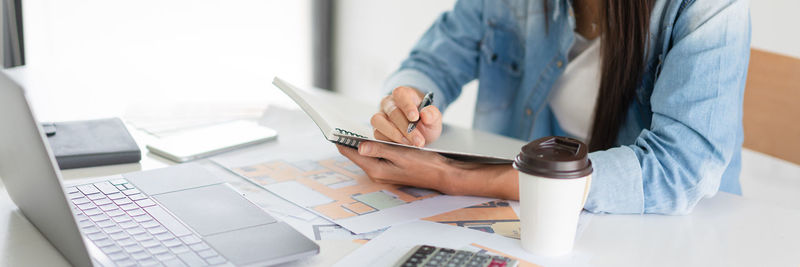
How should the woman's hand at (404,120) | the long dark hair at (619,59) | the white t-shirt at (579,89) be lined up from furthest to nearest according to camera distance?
A: the white t-shirt at (579,89) < the long dark hair at (619,59) < the woman's hand at (404,120)

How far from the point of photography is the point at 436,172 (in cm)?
89

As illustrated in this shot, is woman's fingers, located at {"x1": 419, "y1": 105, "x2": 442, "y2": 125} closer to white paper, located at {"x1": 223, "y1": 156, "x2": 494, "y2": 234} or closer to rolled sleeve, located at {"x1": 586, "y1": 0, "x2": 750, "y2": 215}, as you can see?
white paper, located at {"x1": 223, "y1": 156, "x2": 494, "y2": 234}

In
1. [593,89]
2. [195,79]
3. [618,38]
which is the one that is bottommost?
[195,79]

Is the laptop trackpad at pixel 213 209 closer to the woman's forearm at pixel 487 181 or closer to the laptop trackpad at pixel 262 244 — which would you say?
the laptop trackpad at pixel 262 244

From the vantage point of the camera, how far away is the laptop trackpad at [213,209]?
2.34ft

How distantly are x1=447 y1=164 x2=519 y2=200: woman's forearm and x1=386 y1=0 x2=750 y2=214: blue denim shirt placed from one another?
0.33ft

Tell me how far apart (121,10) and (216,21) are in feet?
1.26

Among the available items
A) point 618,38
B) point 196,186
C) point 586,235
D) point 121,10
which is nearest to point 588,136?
point 618,38

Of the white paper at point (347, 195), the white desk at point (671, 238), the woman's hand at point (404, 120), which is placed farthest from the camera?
the woman's hand at point (404, 120)

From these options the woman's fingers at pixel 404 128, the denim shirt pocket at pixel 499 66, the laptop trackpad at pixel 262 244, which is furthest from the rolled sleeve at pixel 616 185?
the denim shirt pocket at pixel 499 66

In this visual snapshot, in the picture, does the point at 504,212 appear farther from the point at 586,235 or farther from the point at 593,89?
the point at 593,89

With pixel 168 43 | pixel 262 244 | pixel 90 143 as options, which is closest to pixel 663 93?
pixel 262 244

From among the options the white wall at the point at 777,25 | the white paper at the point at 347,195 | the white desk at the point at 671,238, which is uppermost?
the white wall at the point at 777,25

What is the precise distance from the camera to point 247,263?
0.63m
